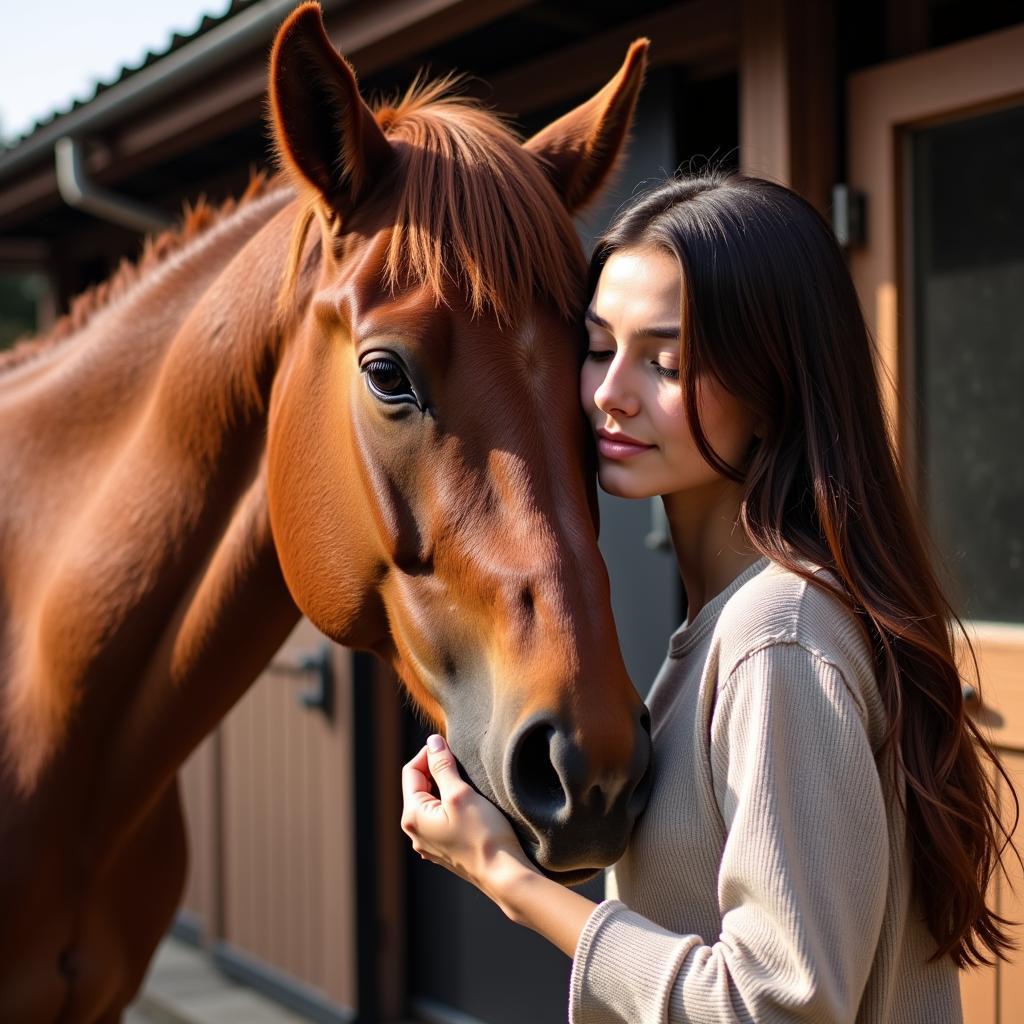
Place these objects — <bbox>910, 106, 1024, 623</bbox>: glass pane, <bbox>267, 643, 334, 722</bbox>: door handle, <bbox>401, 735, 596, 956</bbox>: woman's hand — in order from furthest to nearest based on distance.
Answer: <bbox>267, 643, 334, 722</bbox>: door handle < <bbox>910, 106, 1024, 623</bbox>: glass pane < <bbox>401, 735, 596, 956</bbox>: woman's hand

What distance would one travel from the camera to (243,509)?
1.73 meters

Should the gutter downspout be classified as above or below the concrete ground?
above

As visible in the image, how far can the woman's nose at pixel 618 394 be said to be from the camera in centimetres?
121

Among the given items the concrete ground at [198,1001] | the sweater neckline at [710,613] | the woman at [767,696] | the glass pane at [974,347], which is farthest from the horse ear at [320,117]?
the concrete ground at [198,1001]

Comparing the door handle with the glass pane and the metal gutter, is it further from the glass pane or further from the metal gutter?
the glass pane

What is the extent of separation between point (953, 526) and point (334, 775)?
226cm

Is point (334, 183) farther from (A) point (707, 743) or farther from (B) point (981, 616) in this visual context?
(B) point (981, 616)

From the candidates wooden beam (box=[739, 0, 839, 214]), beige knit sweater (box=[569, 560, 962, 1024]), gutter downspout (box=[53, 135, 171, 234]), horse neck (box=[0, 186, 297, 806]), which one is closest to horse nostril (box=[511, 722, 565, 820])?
beige knit sweater (box=[569, 560, 962, 1024])

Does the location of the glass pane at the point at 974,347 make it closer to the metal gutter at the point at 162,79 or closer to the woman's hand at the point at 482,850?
the woman's hand at the point at 482,850

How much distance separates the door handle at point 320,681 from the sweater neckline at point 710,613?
2.62 m

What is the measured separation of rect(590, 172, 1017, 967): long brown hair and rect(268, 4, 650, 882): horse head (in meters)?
0.21

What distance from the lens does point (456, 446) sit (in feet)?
4.31

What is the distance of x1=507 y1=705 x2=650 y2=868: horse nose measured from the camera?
3.51 ft

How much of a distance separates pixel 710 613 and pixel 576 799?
25 cm
